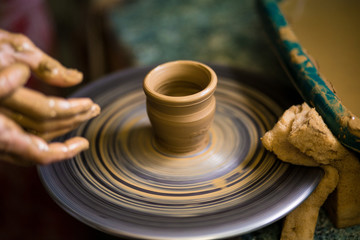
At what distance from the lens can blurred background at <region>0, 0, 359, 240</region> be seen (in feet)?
6.02

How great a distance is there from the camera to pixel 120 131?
4.00ft

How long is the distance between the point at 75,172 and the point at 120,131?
0.79 feet

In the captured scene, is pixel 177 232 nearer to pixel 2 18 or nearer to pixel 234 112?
pixel 234 112

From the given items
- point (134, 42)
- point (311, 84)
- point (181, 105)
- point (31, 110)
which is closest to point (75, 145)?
point (31, 110)

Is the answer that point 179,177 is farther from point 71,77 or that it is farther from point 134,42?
point 134,42

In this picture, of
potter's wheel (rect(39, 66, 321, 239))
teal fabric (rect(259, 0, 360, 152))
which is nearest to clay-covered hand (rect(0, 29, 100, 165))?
potter's wheel (rect(39, 66, 321, 239))

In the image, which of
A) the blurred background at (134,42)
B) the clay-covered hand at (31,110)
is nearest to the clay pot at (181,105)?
the clay-covered hand at (31,110)

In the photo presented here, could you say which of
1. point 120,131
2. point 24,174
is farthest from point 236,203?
point 24,174

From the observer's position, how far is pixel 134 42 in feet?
6.41

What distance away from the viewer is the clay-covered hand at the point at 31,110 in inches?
28.7

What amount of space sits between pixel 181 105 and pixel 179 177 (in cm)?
22

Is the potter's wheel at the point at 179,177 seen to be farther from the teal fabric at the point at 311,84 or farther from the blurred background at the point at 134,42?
the blurred background at the point at 134,42

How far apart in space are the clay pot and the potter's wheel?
0.05m

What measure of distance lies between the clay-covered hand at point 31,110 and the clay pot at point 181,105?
21cm
